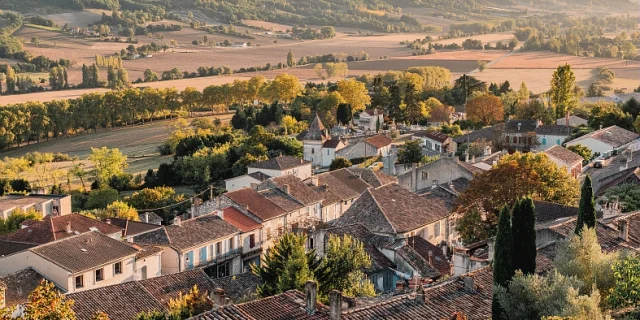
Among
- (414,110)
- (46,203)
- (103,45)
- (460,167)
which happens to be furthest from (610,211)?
(103,45)

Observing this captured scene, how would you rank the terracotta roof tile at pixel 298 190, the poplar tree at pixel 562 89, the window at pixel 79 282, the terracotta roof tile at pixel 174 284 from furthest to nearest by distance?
the poplar tree at pixel 562 89 < the terracotta roof tile at pixel 298 190 < the window at pixel 79 282 < the terracotta roof tile at pixel 174 284

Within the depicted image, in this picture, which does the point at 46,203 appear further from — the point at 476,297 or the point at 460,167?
the point at 476,297

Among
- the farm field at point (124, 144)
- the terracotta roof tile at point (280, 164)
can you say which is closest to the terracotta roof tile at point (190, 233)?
the terracotta roof tile at point (280, 164)

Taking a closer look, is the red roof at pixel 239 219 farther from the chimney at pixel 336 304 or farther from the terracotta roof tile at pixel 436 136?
the terracotta roof tile at pixel 436 136

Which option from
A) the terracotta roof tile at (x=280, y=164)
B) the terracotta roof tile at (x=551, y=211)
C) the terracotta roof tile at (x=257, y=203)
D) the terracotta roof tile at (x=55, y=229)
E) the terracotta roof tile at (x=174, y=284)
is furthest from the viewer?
the terracotta roof tile at (x=280, y=164)

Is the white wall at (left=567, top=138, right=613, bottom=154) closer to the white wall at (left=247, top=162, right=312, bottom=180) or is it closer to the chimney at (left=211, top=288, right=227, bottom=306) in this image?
the white wall at (left=247, top=162, right=312, bottom=180)

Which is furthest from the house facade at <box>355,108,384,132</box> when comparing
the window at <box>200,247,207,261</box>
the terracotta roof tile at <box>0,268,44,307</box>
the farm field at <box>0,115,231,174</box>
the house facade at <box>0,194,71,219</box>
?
the terracotta roof tile at <box>0,268,44,307</box>
